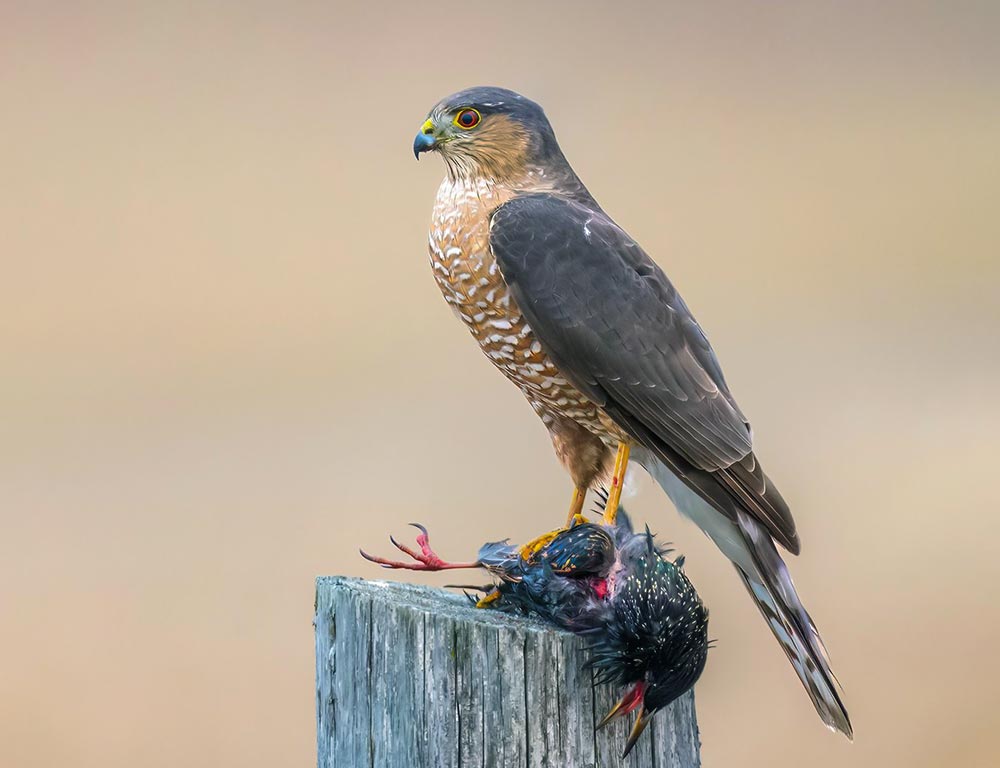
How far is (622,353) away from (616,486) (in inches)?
14.4

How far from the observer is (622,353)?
119 inches

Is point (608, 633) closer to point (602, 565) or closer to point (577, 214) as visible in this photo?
point (602, 565)

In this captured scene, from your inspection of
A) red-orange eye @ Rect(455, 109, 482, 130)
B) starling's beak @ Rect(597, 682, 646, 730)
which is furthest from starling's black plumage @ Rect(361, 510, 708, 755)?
red-orange eye @ Rect(455, 109, 482, 130)

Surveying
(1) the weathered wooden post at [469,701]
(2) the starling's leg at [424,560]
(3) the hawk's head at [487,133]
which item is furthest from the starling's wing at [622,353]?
(1) the weathered wooden post at [469,701]

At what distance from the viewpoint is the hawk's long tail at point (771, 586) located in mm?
2668

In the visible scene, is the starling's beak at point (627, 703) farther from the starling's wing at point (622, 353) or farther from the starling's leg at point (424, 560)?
the starling's wing at point (622, 353)

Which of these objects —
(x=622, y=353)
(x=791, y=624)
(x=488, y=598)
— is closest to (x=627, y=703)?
(x=488, y=598)

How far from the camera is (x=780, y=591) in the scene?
2848 millimetres

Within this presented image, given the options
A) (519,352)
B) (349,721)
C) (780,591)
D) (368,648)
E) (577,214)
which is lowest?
(349,721)

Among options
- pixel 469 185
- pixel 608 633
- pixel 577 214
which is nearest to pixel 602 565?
pixel 608 633

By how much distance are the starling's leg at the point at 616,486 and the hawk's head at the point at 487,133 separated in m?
0.88

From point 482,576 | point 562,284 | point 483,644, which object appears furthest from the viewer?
point 562,284

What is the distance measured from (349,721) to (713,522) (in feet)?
4.18

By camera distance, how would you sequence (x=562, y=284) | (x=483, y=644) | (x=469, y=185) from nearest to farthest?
(x=483, y=644) → (x=562, y=284) → (x=469, y=185)
